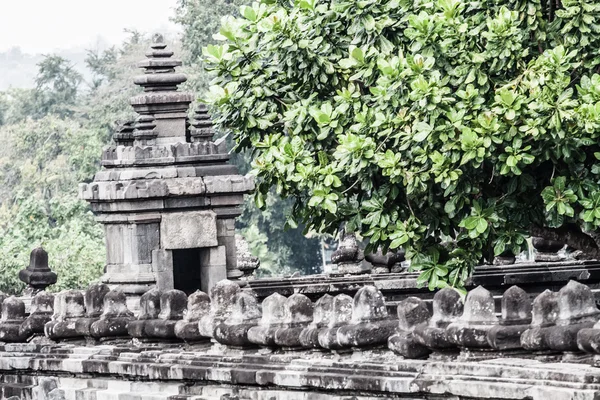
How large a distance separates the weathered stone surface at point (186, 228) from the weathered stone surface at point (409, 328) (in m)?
10.5

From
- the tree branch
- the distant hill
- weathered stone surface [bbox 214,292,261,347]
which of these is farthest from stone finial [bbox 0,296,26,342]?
the distant hill

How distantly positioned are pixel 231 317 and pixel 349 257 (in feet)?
25.9

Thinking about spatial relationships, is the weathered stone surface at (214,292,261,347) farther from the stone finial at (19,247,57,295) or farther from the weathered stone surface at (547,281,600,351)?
the stone finial at (19,247,57,295)

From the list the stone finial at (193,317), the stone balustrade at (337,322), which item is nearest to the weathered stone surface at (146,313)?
the stone balustrade at (337,322)

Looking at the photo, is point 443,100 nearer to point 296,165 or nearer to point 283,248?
point 296,165

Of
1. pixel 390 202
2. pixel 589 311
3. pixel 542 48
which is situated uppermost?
pixel 542 48

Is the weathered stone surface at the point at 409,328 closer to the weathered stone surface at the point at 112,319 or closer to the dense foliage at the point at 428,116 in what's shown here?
the dense foliage at the point at 428,116

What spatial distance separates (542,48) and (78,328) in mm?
5574

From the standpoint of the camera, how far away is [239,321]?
715 inches

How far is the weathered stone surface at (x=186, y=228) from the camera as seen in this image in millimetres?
26000

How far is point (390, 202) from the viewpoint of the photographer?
19.8 metres

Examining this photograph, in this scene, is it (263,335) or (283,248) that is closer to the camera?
(263,335)

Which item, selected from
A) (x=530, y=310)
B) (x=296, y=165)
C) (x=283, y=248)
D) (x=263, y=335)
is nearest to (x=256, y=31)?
(x=296, y=165)

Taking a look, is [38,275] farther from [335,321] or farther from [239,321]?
[335,321]
